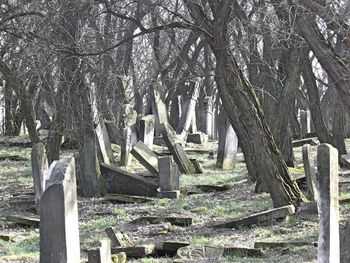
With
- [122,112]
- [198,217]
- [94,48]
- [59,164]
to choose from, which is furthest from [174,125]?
[59,164]

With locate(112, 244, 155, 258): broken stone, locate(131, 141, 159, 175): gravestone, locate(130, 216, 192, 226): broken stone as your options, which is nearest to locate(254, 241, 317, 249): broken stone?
locate(112, 244, 155, 258): broken stone

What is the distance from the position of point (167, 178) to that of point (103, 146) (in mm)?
4138

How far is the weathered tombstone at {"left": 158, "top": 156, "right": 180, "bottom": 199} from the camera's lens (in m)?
13.9

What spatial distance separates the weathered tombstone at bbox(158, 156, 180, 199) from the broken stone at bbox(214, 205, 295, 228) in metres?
3.51

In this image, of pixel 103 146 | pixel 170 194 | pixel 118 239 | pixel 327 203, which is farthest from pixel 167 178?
pixel 327 203

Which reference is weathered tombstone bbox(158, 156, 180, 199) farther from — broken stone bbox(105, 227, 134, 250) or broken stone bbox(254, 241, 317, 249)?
broken stone bbox(254, 241, 317, 249)

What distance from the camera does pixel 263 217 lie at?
10.4m

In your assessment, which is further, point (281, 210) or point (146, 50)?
point (146, 50)

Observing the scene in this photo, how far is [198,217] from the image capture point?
11.6 m

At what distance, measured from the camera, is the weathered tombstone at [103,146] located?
57.7ft

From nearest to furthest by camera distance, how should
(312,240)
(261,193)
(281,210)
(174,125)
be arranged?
(312,240), (281,210), (261,193), (174,125)

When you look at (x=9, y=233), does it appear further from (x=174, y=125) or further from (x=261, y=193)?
(x=174, y=125)

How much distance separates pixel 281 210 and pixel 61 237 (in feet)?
18.3

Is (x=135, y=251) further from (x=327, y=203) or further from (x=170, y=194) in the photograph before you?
(x=170, y=194)
